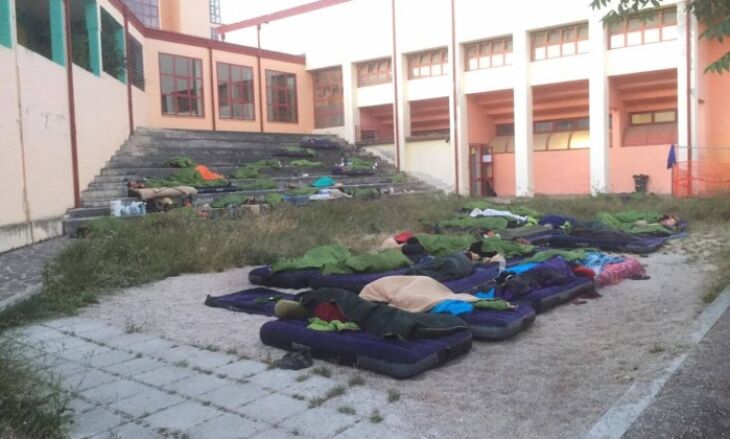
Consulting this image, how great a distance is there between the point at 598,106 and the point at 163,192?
44.2ft

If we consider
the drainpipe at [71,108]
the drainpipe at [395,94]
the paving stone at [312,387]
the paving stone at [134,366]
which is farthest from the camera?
the drainpipe at [395,94]

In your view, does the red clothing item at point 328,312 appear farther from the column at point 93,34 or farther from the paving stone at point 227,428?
the column at point 93,34

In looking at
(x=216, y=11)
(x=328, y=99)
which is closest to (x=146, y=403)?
(x=328, y=99)

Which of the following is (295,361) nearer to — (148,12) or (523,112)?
(523,112)

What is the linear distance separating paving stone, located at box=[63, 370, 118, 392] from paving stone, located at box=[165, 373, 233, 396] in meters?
0.52

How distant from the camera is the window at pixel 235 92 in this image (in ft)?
75.6

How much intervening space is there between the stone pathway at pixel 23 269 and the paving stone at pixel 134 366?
2.06m

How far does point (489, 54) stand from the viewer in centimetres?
2220

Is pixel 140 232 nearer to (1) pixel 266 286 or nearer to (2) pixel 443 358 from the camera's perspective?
(1) pixel 266 286

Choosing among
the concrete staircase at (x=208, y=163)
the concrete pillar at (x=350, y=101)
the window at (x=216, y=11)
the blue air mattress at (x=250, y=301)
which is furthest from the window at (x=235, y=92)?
the window at (x=216, y=11)

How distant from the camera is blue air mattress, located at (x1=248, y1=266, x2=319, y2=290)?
294 inches

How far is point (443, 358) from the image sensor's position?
4629mm

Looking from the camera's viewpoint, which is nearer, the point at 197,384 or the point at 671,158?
the point at 197,384

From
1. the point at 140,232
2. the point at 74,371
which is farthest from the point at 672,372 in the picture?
the point at 140,232
